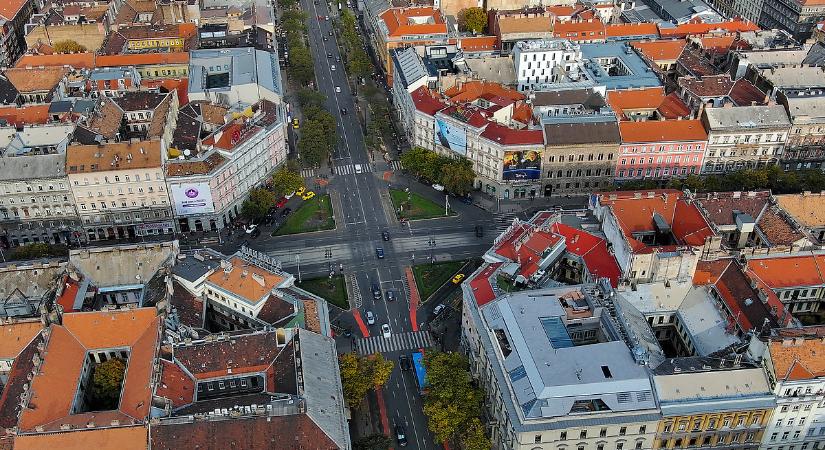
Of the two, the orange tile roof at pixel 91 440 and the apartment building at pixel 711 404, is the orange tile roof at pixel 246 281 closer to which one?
the orange tile roof at pixel 91 440

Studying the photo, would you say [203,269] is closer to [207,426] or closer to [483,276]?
[207,426]

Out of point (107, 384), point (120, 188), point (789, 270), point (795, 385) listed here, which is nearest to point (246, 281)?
point (107, 384)

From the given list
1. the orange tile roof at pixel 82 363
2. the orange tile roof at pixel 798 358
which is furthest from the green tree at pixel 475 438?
the orange tile roof at pixel 82 363

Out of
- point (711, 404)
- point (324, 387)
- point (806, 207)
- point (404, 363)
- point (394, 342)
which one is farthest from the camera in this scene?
point (806, 207)

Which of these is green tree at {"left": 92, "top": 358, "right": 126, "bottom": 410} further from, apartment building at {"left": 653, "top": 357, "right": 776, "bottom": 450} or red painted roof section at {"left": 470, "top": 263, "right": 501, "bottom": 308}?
apartment building at {"left": 653, "top": 357, "right": 776, "bottom": 450}

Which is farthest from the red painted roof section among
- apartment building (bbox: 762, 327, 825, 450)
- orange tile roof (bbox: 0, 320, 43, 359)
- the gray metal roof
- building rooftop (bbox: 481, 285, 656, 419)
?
orange tile roof (bbox: 0, 320, 43, 359)

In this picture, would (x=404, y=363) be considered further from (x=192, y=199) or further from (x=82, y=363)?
(x=192, y=199)
